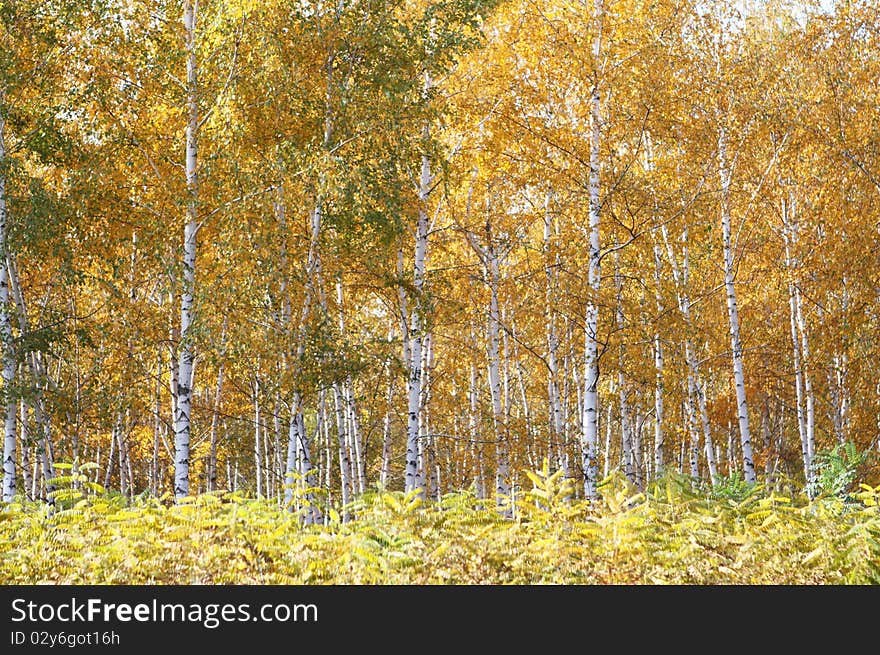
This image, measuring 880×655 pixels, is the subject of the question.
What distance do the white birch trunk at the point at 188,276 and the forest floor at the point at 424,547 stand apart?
11.7 feet

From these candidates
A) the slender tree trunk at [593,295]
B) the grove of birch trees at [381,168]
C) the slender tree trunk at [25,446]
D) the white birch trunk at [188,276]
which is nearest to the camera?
the white birch trunk at [188,276]

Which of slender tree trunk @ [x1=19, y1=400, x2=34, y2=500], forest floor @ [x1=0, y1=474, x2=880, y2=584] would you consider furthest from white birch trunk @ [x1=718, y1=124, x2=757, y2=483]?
slender tree trunk @ [x1=19, y1=400, x2=34, y2=500]

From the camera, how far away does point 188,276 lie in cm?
1230

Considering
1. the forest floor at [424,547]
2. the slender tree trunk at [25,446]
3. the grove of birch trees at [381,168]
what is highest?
the grove of birch trees at [381,168]

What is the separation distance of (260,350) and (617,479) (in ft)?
15.6

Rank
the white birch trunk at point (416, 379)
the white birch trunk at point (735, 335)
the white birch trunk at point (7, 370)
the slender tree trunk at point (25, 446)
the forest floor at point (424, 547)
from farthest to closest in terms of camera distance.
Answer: the white birch trunk at point (735, 335) → the slender tree trunk at point (25, 446) → the white birch trunk at point (416, 379) → the white birch trunk at point (7, 370) → the forest floor at point (424, 547)

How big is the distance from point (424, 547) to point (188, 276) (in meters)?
6.86

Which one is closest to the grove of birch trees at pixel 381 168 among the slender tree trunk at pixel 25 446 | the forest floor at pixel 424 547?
the slender tree trunk at pixel 25 446

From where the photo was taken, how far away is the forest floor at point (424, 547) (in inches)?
256

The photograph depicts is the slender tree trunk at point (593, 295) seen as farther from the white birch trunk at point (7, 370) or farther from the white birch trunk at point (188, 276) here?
the white birch trunk at point (7, 370)

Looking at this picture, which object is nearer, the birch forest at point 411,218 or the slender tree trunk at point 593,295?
the birch forest at point 411,218

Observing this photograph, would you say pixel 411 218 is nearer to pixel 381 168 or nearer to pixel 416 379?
pixel 381 168

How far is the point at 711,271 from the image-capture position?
22.3m
